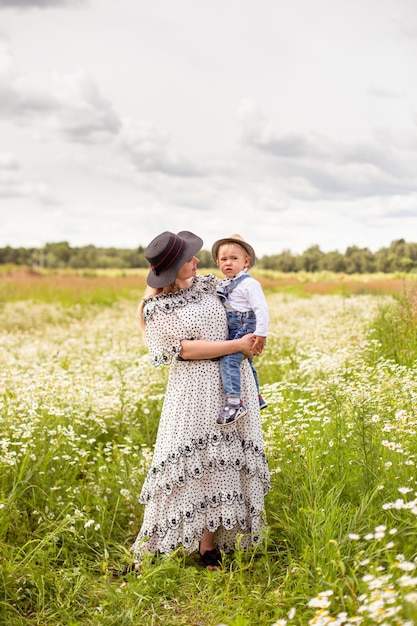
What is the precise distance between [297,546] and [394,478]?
0.69 metres

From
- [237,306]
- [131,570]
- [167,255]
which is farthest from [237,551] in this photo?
[167,255]

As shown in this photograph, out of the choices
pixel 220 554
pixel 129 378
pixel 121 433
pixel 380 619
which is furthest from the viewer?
pixel 129 378

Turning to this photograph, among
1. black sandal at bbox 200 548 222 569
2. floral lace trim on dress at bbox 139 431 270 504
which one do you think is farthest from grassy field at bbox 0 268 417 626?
floral lace trim on dress at bbox 139 431 270 504

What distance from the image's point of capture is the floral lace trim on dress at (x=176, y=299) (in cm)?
380

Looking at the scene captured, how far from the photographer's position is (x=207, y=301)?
3.88 metres

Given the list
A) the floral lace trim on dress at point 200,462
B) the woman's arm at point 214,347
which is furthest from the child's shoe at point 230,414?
A: the woman's arm at point 214,347

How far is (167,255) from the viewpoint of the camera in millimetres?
3705

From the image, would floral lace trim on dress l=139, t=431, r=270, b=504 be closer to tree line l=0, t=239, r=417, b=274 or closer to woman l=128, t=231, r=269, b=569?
woman l=128, t=231, r=269, b=569

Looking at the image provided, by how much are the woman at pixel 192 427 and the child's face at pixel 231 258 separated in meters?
0.15

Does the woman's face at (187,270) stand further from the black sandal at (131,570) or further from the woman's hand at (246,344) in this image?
the black sandal at (131,570)

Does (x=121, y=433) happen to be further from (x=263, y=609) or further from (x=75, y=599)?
(x=263, y=609)

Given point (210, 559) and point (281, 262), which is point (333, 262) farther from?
point (210, 559)

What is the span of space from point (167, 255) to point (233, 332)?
2.04 ft

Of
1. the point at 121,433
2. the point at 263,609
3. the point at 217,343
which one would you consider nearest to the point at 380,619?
the point at 263,609
